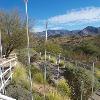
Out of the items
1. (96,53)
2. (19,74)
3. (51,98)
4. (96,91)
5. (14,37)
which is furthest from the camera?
(96,53)

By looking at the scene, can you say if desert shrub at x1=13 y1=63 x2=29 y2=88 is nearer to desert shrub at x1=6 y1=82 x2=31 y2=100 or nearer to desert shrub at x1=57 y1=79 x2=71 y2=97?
desert shrub at x1=57 y1=79 x2=71 y2=97

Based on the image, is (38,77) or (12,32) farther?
(12,32)

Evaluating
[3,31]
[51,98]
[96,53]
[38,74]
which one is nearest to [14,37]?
[3,31]

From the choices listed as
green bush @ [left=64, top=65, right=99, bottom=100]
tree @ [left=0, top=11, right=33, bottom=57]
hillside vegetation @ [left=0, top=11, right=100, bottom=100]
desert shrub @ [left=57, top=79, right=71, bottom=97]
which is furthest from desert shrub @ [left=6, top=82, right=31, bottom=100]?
tree @ [left=0, top=11, right=33, bottom=57]

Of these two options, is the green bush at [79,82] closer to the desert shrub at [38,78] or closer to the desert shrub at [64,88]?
the desert shrub at [64,88]

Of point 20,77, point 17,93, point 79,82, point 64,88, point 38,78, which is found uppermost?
point 17,93

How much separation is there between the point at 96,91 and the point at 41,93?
21.2 feet

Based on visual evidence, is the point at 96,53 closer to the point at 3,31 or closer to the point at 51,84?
the point at 3,31

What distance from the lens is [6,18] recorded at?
3556cm

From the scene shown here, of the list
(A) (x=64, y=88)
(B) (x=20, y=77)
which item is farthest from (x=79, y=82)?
(B) (x=20, y=77)

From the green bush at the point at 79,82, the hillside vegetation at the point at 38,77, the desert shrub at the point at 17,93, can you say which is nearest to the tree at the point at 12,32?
the hillside vegetation at the point at 38,77

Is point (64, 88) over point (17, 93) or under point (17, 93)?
under

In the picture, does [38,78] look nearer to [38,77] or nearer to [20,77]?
[38,77]

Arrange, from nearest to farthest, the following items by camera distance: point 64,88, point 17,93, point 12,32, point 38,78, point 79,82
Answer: point 17,93
point 64,88
point 38,78
point 79,82
point 12,32
